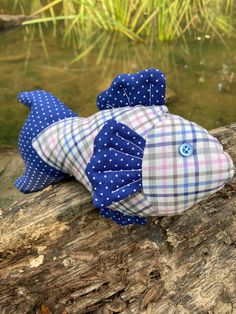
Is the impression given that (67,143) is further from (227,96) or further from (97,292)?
(227,96)

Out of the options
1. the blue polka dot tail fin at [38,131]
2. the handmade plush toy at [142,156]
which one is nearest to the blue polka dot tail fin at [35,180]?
the blue polka dot tail fin at [38,131]

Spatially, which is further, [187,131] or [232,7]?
[232,7]

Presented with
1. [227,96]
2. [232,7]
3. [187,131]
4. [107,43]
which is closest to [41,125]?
[187,131]

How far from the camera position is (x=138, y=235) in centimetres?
86

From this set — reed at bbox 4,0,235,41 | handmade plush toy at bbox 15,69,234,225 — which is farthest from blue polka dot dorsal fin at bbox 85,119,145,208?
reed at bbox 4,0,235,41

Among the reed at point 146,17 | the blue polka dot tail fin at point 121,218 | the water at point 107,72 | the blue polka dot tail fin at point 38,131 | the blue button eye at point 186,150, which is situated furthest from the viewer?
Result: the reed at point 146,17

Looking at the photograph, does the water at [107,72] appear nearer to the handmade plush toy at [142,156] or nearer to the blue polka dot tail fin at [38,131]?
the blue polka dot tail fin at [38,131]

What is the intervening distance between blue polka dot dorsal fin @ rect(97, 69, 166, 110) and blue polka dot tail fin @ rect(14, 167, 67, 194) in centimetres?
22

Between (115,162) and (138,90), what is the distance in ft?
0.51

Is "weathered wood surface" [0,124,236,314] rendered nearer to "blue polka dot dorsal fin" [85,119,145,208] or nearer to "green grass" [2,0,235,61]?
"blue polka dot dorsal fin" [85,119,145,208]

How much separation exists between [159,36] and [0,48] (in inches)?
31.0

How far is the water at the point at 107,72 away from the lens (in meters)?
1.88

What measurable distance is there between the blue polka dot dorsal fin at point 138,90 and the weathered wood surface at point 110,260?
20cm

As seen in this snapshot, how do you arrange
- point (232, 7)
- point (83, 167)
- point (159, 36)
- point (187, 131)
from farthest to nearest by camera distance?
point (232, 7) < point (159, 36) < point (83, 167) < point (187, 131)
